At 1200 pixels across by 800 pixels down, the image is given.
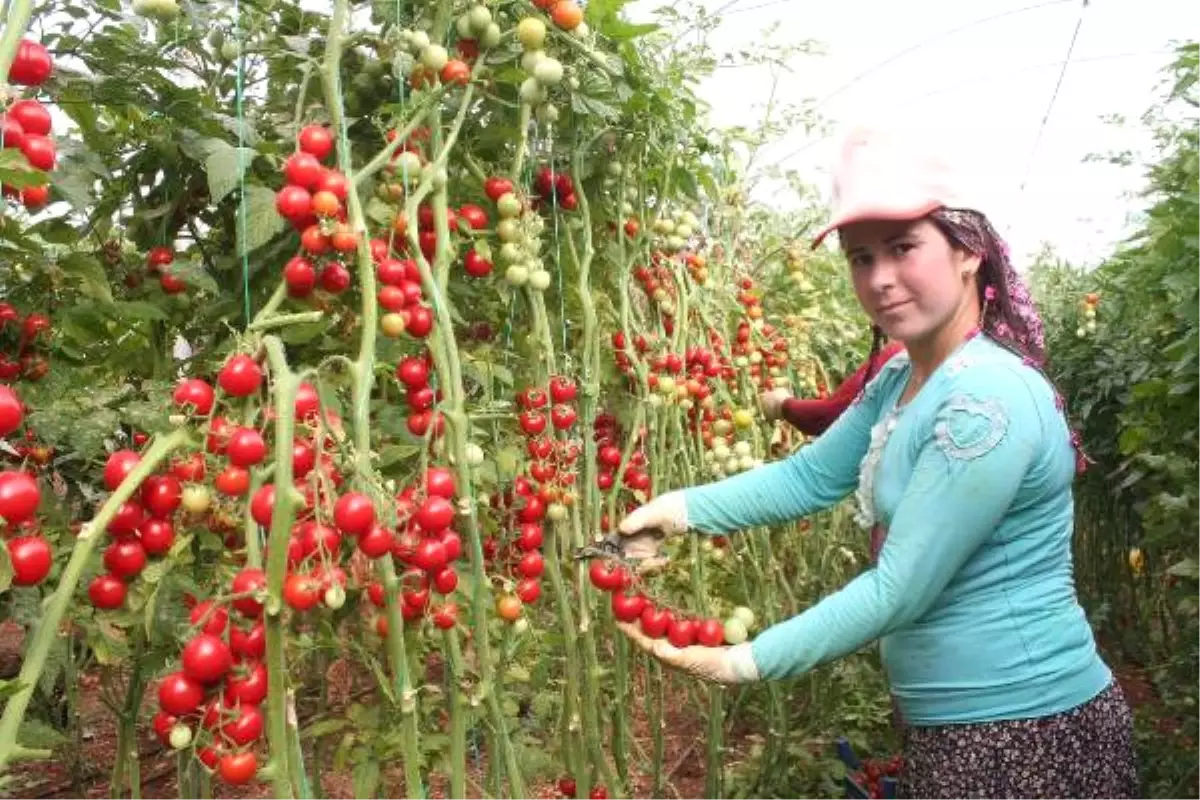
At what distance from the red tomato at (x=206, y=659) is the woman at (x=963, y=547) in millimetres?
687

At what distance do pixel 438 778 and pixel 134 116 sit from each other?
2.29 meters

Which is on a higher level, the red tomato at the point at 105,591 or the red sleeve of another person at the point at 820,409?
the red sleeve of another person at the point at 820,409

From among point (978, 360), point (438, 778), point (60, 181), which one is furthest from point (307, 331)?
point (438, 778)

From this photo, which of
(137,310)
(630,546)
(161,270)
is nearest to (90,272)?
(137,310)

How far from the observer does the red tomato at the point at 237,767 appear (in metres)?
0.90

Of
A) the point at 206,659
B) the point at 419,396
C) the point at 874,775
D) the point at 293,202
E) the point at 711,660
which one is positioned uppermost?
the point at 293,202

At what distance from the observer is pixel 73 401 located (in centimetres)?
130

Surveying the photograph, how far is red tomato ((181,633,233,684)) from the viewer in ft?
2.95

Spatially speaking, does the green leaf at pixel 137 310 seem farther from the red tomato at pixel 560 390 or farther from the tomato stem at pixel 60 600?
the red tomato at pixel 560 390

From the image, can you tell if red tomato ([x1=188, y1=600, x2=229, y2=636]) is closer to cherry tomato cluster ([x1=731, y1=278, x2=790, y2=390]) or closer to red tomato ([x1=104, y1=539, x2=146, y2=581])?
red tomato ([x1=104, y1=539, x2=146, y2=581])

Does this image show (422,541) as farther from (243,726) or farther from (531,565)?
(531,565)

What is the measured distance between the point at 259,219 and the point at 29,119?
1.17 feet

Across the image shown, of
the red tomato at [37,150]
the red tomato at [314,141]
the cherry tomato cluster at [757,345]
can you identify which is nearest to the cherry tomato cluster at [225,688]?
the red tomato at [37,150]

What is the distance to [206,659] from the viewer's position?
0.90 metres
